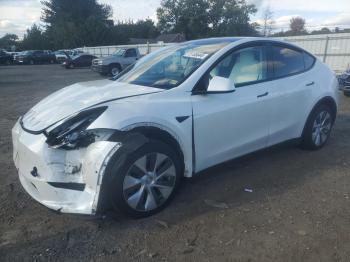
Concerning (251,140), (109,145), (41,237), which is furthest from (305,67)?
(41,237)

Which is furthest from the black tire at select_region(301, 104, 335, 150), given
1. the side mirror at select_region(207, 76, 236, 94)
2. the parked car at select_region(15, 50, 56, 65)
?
the parked car at select_region(15, 50, 56, 65)

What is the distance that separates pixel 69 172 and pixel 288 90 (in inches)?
114

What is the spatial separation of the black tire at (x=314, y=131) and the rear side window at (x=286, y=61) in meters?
0.68

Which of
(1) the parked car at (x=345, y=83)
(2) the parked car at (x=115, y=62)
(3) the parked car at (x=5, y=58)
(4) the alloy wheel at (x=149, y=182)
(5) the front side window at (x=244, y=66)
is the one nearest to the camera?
(4) the alloy wheel at (x=149, y=182)

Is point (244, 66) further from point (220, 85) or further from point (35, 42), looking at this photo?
point (35, 42)

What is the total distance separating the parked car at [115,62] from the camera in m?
21.2

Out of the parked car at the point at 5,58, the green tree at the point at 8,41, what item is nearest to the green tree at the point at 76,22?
the green tree at the point at 8,41

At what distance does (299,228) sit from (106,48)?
36.5 meters

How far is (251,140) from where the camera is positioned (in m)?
4.06

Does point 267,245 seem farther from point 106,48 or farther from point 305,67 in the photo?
point 106,48

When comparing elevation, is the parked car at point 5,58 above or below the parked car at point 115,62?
below

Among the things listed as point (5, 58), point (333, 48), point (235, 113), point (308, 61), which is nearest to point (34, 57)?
point (5, 58)

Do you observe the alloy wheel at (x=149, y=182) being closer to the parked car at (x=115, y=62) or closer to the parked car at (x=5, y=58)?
the parked car at (x=115, y=62)

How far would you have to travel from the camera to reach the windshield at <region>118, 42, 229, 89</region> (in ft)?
12.2
